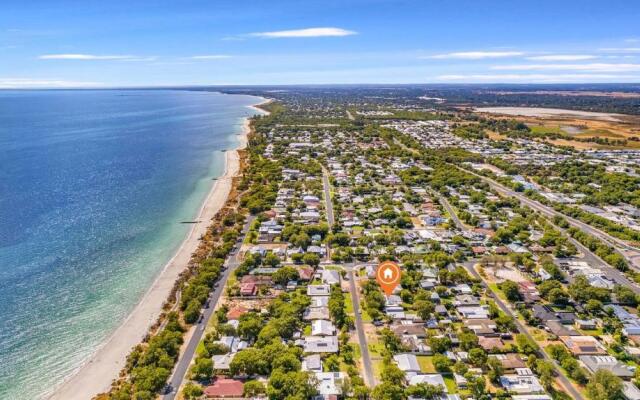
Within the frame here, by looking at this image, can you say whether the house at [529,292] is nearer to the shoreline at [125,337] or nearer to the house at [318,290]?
the house at [318,290]

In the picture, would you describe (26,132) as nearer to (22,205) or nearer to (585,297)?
(22,205)

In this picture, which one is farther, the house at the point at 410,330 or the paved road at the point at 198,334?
the house at the point at 410,330

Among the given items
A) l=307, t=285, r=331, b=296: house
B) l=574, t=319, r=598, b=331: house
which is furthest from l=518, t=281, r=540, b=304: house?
l=307, t=285, r=331, b=296: house

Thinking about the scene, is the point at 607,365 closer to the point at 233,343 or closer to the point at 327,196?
the point at 233,343

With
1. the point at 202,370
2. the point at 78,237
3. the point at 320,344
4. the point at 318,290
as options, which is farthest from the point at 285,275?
the point at 78,237

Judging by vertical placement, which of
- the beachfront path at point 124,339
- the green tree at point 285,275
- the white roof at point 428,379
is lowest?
the beachfront path at point 124,339

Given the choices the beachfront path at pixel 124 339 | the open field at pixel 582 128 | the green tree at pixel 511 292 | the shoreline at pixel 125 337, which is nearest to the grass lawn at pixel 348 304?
the green tree at pixel 511 292
